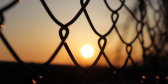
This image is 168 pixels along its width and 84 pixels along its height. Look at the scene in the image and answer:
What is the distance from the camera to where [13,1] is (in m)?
0.34

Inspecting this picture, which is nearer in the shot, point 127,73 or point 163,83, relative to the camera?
point 163,83

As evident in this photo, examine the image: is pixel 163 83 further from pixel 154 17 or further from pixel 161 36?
pixel 154 17

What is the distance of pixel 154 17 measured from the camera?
3.41 ft

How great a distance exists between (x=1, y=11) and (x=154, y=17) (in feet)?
3.14

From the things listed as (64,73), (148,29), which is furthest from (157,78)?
(64,73)

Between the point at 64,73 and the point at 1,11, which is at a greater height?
the point at 1,11

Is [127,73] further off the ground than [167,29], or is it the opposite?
[167,29]

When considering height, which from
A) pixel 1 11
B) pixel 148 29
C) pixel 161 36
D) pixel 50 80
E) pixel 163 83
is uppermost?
pixel 1 11

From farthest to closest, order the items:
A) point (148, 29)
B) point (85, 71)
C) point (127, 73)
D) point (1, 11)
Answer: point (127, 73), point (148, 29), point (85, 71), point (1, 11)

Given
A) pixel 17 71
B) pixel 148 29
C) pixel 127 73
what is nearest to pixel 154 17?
pixel 148 29

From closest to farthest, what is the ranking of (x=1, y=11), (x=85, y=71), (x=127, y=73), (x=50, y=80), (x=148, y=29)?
(x=1, y=11) < (x=85, y=71) < (x=50, y=80) < (x=148, y=29) < (x=127, y=73)

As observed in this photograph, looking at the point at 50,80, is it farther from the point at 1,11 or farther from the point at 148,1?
the point at 148,1

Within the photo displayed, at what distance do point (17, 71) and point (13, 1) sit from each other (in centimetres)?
56

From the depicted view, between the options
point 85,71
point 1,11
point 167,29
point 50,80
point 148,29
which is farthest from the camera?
point 167,29
